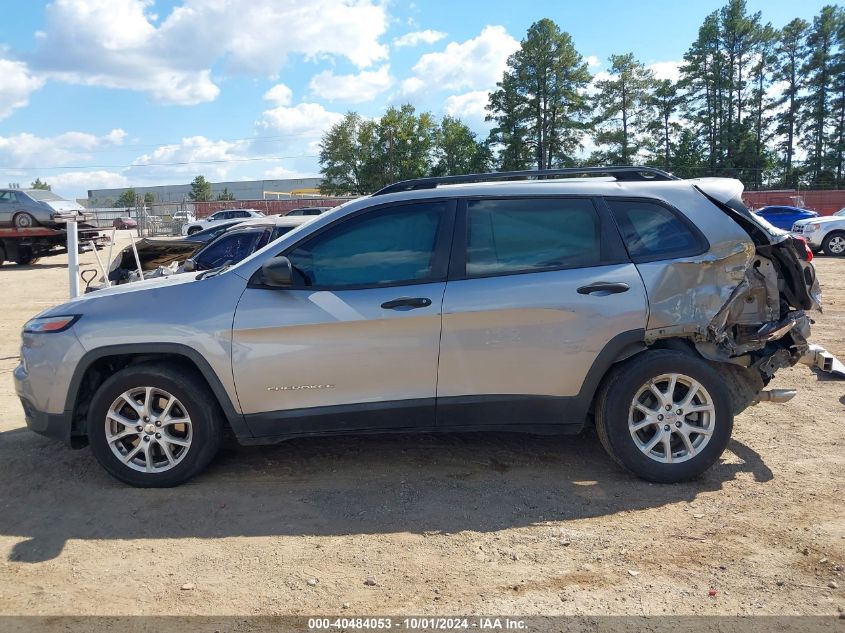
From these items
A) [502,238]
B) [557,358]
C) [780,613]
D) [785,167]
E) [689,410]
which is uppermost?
[785,167]

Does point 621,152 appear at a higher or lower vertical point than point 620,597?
higher

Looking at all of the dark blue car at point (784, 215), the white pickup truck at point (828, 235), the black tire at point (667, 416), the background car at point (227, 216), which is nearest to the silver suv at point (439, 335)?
the black tire at point (667, 416)

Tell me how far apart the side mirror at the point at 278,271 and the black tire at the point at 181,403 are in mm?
793

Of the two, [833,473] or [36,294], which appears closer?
[833,473]

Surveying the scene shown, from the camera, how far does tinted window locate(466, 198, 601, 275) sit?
13.7 feet

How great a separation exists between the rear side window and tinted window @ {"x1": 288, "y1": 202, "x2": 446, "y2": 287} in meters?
1.15

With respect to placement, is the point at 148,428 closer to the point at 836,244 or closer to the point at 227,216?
the point at 836,244

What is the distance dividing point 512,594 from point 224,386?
207cm

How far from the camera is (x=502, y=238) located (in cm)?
422

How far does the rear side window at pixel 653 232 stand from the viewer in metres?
4.21

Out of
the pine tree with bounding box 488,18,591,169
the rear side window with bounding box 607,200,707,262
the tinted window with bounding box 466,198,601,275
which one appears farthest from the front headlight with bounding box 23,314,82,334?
the pine tree with bounding box 488,18,591,169

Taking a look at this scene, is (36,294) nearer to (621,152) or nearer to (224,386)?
(224,386)

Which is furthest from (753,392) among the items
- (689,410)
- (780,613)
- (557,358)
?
(780,613)

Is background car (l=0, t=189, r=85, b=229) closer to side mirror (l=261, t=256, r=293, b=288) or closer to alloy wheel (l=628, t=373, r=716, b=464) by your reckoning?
side mirror (l=261, t=256, r=293, b=288)
